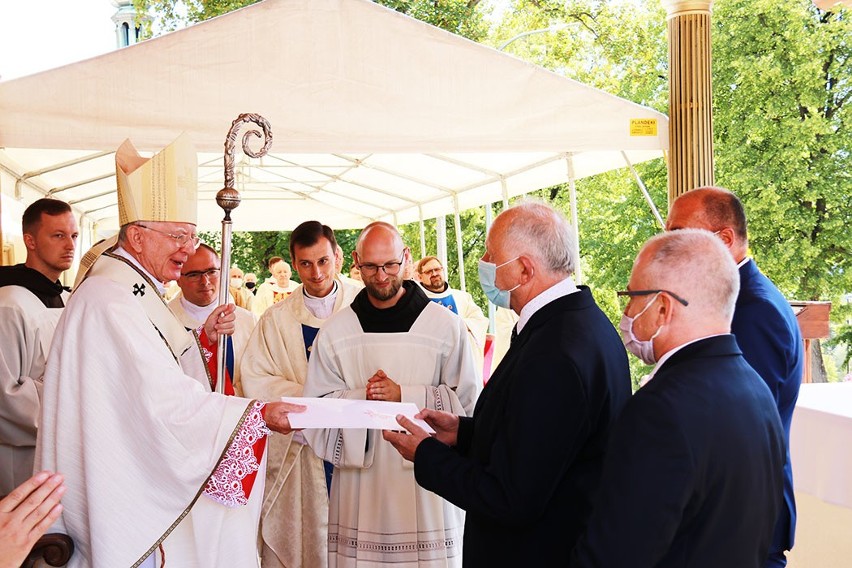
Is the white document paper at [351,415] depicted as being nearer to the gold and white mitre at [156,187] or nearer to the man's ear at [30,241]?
the gold and white mitre at [156,187]

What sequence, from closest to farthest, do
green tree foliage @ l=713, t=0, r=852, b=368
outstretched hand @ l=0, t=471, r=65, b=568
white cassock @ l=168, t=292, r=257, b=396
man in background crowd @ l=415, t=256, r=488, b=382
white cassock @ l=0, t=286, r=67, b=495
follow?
1. outstretched hand @ l=0, t=471, r=65, b=568
2. white cassock @ l=0, t=286, r=67, b=495
3. white cassock @ l=168, t=292, r=257, b=396
4. man in background crowd @ l=415, t=256, r=488, b=382
5. green tree foliage @ l=713, t=0, r=852, b=368

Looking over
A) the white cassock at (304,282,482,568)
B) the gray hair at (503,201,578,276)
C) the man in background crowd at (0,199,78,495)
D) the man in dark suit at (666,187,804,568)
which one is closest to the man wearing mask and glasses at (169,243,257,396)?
the man in background crowd at (0,199,78,495)

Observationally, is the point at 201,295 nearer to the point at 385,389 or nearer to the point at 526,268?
the point at 385,389

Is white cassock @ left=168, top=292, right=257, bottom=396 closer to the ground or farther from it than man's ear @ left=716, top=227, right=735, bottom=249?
closer to the ground

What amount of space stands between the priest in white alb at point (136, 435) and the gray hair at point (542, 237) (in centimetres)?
103

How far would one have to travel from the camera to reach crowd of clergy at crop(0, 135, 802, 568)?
2.14 meters

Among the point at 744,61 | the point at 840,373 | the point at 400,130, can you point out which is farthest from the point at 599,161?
the point at 840,373

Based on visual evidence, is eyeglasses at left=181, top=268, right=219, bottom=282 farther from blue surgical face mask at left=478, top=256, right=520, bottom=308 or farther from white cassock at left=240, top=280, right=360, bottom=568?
blue surgical face mask at left=478, top=256, right=520, bottom=308

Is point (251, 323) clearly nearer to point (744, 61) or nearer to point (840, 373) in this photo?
point (744, 61)

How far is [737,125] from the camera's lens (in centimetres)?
2252

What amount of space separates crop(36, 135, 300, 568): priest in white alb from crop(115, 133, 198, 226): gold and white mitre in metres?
0.20

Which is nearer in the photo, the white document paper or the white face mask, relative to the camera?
the white face mask

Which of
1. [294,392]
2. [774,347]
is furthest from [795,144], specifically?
[774,347]

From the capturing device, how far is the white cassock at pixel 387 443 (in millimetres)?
4316
